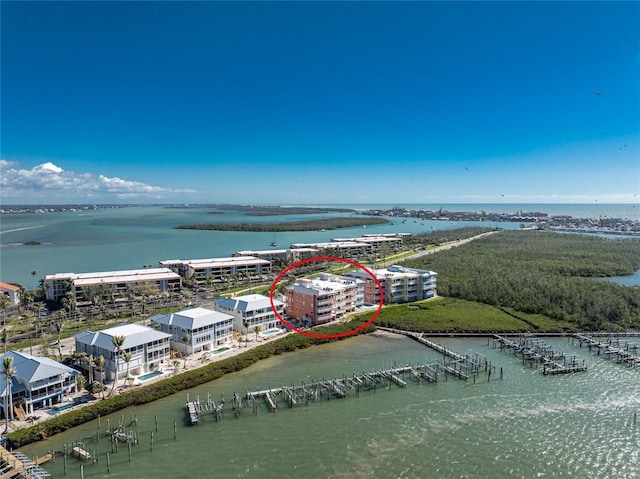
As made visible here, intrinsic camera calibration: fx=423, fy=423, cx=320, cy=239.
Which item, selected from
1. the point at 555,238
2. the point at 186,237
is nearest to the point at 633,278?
the point at 555,238

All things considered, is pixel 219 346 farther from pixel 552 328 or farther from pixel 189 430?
Answer: pixel 552 328

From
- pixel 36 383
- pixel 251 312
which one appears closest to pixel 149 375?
pixel 36 383

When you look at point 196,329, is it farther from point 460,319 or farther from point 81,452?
point 460,319

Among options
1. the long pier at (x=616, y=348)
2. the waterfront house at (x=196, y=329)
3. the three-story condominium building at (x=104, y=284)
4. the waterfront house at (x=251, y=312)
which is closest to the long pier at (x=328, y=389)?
the waterfront house at (x=196, y=329)

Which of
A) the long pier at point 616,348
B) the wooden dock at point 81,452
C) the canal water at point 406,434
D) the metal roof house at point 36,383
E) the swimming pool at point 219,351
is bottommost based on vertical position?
the canal water at point 406,434

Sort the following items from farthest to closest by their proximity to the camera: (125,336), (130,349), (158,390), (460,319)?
(460,319) → (125,336) → (130,349) → (158,390)

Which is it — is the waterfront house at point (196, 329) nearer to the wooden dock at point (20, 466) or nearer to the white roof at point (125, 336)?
the white roof at point (125, 336)
